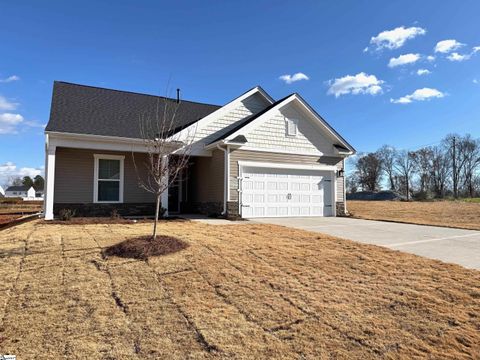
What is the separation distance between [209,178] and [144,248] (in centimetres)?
855

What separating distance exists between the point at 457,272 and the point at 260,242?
153 inches

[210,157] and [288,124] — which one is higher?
[288,124]

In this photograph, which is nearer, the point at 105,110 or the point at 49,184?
the point at 49,184

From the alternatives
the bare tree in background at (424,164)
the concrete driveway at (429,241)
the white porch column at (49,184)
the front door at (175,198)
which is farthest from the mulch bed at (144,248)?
the bare tree in background at (424,164)

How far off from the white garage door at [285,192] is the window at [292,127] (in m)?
1.68

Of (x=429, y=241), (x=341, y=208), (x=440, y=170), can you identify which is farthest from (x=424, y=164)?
(x=429, y=241)

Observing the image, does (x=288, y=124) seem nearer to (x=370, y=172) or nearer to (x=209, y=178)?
(x=209, y=178)

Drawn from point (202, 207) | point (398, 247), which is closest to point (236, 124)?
point (202, 207)

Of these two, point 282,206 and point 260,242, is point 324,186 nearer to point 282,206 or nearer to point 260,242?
point 282,206

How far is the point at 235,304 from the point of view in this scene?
14.9ft

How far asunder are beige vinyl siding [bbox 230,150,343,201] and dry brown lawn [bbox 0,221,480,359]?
21.3 feet

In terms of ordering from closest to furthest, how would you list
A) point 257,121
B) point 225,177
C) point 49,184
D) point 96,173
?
point 49,184 → point 225,177 → point 96,173 → point 257,121

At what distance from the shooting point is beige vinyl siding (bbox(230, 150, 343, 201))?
13.6 meters

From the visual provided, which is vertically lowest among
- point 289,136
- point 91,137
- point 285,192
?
point 285,192
